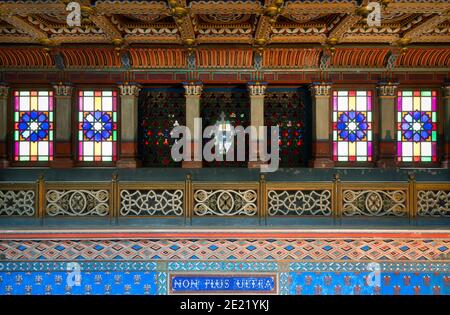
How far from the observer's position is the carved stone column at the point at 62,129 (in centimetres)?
1059

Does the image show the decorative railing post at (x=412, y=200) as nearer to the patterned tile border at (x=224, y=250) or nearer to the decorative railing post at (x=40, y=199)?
the patterned tile border at (x=224, y=250)

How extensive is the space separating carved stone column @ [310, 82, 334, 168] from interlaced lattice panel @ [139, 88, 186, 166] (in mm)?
3653

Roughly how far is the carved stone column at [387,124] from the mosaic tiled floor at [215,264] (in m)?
4.61

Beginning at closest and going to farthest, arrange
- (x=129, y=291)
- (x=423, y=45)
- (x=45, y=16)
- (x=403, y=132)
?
1. (x=129, y=291)
2. (x=45, y=16)
3. (x=423, y=45)
4. (x=403, y=132)

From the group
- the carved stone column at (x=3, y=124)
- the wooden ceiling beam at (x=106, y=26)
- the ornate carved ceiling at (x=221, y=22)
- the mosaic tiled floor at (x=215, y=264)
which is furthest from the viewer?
the carved stone column at (x=3, y=124)

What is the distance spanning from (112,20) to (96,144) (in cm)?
364

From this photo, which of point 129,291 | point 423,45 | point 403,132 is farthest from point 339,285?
point 423,45

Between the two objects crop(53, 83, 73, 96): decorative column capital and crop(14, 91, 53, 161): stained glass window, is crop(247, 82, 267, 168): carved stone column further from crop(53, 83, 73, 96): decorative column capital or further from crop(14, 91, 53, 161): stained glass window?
crop(14, 91, 53, 161): stained glass window

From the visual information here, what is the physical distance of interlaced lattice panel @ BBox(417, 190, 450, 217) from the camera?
20.9 ft

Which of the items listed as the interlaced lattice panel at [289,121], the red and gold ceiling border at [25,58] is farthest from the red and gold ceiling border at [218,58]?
Result: the interlaced lattice panel at [289,121]

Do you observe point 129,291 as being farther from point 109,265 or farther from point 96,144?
point 96,144

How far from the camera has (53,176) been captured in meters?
10.2

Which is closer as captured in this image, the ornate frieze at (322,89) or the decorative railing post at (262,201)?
the decorative railing post at (262,201)

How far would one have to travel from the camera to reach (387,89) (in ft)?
34.8
